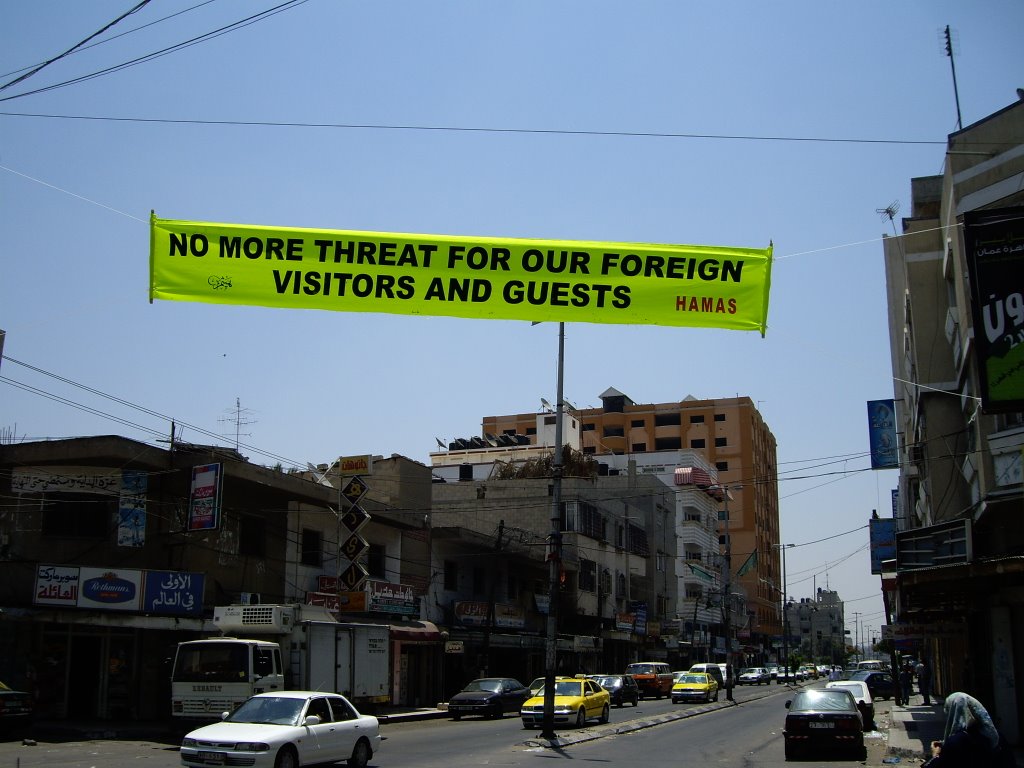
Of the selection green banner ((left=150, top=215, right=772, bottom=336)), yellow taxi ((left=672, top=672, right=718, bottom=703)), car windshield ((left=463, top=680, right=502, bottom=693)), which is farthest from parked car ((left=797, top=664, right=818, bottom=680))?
green banner ((left=150, top=215, right=772, bottom=336))

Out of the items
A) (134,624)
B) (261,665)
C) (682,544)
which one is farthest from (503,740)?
(682,544)

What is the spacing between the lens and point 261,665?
23.1 meters

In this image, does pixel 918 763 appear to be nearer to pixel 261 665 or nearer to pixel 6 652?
pixel 261 665

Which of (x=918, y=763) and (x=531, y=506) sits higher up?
(x=531, y=506)

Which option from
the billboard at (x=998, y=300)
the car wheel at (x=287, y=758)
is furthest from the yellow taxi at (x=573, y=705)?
the billboard at (x=998, y=300)

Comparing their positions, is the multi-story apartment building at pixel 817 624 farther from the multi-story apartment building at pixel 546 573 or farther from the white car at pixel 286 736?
the white car at pixel 286 736

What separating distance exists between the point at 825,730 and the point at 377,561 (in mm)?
23809

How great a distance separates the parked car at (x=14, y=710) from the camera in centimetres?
2211

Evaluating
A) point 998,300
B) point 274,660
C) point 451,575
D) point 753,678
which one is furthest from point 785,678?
point 998,300

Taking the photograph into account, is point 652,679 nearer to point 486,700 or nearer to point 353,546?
point 486,700

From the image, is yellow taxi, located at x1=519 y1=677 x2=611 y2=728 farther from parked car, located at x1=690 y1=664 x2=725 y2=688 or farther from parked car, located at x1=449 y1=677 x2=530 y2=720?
parked car, located at x1=690 y1=664 x2=725 y2=688

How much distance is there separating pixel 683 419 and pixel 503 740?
8933 cm

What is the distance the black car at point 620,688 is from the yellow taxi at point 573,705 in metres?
13.2

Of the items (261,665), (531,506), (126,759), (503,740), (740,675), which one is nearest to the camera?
(126,759)
